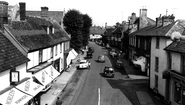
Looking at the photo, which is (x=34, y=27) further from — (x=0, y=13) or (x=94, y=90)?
(x=94, y=90)

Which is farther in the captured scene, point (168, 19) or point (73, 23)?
point (73, 23)

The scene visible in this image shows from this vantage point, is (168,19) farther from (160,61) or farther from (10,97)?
(10,97)

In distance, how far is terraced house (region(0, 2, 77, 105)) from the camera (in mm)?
14290

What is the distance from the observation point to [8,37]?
18.7 meters

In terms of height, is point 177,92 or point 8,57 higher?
point 8,57

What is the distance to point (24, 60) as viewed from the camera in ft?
56.9

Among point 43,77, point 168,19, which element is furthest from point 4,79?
point 168,19

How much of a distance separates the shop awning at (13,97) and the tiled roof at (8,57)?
1609mm

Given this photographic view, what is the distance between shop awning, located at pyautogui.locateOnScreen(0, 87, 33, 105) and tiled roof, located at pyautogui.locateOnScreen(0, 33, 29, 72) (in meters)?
1.61

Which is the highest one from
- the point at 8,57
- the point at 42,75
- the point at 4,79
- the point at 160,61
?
the point at 8,57

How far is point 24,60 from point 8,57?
2.09m

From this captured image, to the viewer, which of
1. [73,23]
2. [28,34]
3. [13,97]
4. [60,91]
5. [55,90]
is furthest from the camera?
[73,23]

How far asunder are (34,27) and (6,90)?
14475mm

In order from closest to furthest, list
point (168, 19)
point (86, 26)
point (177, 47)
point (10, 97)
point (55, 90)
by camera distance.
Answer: point (10, 97) < point (177, 47) < point (55, 90) < point (168, 19) < point (86, 26)
